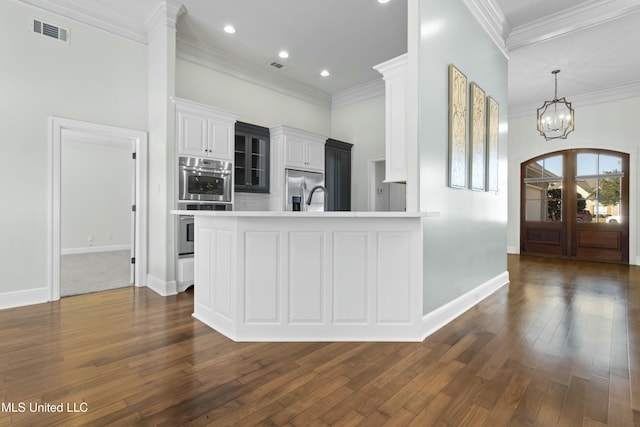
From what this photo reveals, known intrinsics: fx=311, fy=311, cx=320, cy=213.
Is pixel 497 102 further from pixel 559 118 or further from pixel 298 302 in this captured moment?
pixel 298 302

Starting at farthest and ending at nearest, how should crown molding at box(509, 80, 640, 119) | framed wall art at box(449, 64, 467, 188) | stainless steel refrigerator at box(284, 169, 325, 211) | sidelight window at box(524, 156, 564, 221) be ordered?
sidelight window at box(524, 156, 564, 221) < crown molding at box(509, 80, 640, 119) < stainless steel refrigerator at box(284, 169, 325, 211) < framed wall art at box(449, 64, 467, 188)

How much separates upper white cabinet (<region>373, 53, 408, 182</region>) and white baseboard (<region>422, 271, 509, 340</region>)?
4.01 feet

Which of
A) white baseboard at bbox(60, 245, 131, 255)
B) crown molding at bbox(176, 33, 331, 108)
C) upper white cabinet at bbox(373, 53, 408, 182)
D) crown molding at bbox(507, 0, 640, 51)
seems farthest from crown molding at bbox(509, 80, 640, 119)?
white baseboard at bbox(60, 245, 131, 255)

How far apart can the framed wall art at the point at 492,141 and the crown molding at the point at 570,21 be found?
0.97 meters

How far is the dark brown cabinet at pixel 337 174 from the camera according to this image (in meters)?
6.13

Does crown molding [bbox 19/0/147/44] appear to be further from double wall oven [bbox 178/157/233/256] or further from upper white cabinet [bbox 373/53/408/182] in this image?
upper white cabinet [bbox 373/53/408/182]

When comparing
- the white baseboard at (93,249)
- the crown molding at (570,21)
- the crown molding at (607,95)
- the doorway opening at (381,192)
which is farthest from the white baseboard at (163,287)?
the crown molding at (607,95)

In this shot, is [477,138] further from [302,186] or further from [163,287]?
[163,287]

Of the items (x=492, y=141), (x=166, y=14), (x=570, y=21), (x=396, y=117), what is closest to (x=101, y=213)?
(x=166, y=14)

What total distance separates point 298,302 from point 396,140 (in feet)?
5.42

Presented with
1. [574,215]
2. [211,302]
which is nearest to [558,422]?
[211,302]

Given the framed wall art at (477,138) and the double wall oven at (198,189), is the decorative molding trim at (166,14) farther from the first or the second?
the framed wall art at (477,138)

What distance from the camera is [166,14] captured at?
3701 mm

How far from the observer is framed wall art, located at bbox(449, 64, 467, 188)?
9.97 feet
